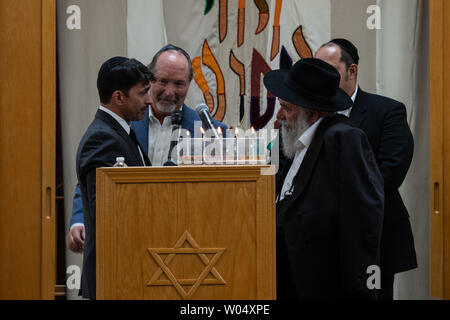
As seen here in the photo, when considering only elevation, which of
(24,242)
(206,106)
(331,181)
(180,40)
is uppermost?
(180,40)

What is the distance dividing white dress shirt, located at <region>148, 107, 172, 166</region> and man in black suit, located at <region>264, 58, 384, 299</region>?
4.04 feet

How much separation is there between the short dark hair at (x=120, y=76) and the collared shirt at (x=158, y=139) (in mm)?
303

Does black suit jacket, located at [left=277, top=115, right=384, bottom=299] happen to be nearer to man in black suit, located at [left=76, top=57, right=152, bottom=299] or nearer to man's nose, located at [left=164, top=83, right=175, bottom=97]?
man in black suit, located at [left=76, top=57, right=152, bottom=299]

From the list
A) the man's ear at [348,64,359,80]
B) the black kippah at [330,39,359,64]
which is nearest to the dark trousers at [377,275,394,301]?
the man's ear at [348,64,359,80]

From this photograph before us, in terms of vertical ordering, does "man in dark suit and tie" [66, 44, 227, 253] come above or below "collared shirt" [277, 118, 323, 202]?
above

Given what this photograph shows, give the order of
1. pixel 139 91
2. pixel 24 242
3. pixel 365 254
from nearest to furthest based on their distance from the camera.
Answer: pixel 365 254 < pixel 139 91 < pixel 24 242

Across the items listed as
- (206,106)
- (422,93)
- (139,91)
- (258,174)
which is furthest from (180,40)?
(258,174)

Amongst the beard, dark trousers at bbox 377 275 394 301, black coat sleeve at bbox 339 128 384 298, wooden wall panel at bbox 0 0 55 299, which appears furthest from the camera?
wooden wall panel at bbox 0 0 55 299

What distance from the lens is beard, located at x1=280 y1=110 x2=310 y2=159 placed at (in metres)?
3.71

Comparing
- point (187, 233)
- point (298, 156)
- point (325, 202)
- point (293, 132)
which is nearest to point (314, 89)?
point (293, 132)

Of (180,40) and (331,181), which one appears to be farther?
(180,40)

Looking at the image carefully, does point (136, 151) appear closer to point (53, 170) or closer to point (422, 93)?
point (53, 170)

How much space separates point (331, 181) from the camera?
3.44m
